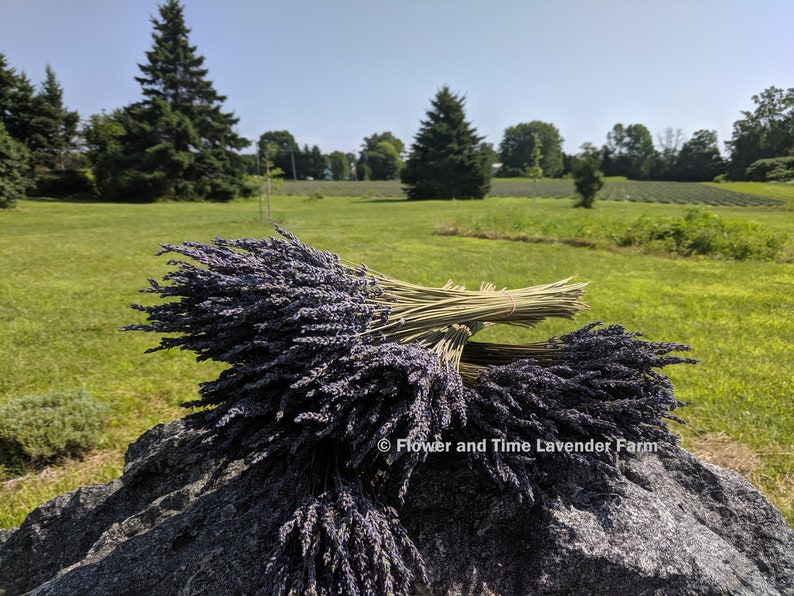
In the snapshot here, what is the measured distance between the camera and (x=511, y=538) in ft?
5.78

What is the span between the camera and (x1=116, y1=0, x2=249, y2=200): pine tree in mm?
38281

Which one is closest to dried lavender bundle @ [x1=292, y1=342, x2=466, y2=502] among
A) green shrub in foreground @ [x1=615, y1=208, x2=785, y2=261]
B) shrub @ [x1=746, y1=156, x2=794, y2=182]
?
green shrub in foreground @ [x1=615, y1=208, x2=785, y2=261]

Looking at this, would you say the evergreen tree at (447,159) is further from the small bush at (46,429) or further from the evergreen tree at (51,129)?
the small bush at (46,429)

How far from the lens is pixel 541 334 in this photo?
23.0 feet

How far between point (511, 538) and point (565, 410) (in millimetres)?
532

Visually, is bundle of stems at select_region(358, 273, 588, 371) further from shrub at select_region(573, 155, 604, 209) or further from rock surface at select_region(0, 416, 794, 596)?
shrub at select_region(573, 155, 604, 209)

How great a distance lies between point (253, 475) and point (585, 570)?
1.26m

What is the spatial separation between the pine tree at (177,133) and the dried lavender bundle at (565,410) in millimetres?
42414

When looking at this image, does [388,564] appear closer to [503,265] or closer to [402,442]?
[402,442]

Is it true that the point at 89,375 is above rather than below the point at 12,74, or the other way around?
below

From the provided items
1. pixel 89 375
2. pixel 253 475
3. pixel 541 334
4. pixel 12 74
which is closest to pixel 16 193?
pixel 12 74

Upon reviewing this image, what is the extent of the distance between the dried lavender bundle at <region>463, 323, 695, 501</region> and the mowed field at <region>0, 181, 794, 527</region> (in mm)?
2115

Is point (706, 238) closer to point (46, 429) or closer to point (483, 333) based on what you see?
point (483, 333)

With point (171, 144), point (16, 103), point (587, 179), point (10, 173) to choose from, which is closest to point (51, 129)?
point (16, 103)
